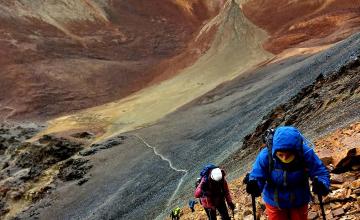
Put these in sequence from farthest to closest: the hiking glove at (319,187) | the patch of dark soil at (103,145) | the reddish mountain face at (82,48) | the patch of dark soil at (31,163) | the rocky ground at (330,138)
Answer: the reddish mountain face at (82,48), the patch of dark soil at (103,145), the patch of dark soil at (31,163), the rocky ground at (330,138), the hiking glove at (319,187)

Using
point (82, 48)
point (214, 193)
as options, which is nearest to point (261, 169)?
point (214, 193)

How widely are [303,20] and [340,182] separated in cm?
5200

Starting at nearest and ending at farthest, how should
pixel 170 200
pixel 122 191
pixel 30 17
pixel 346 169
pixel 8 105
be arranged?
pixel 346 169 → pixel 170 200 → pixel 122 191 → pixel 8 105 → pixel 30 17

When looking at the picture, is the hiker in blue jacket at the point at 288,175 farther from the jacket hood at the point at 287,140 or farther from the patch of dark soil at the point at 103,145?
the patch of dark soil at the point at 103,145

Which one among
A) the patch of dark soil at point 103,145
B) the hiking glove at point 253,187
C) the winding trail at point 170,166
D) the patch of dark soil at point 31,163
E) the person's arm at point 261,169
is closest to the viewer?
the person's arm at point 261,169

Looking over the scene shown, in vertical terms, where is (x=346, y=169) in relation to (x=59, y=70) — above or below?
below

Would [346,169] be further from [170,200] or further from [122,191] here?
[122,191]

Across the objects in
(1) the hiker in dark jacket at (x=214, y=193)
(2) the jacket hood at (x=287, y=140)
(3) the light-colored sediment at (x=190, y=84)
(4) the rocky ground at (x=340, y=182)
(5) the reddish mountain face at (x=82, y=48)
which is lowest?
(4) the rocky ground at (x=340, y=182)

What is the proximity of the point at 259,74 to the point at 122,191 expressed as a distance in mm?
21111

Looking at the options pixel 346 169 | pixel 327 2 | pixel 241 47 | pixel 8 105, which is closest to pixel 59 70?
pixel 8 105

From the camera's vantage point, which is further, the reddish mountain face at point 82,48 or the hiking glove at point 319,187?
the reddish mountain face at point 82,48

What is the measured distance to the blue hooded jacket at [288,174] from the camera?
610cm

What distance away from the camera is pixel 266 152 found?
642 centimetres

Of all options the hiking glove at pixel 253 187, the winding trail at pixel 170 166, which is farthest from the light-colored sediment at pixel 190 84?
the hiking glove at pixel 253 187
